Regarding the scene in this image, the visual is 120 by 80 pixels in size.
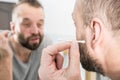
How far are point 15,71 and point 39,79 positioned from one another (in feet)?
0.32

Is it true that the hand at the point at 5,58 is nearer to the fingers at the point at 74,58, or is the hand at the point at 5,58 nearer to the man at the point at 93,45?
the man at the point at 93,45

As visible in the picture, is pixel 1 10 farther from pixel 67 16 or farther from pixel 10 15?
pixel 67 16

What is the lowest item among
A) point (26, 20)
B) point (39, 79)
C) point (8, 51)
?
point (39, 79)

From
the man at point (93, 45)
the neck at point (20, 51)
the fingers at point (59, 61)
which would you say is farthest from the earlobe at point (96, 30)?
the neck at point (20, 51)

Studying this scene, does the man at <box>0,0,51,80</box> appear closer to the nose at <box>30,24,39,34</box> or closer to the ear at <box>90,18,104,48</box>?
the nose at <box>30,24,39,34</box>

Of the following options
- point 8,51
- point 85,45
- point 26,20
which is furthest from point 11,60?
point 85,45

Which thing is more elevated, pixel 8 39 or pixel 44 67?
pixel 8 39

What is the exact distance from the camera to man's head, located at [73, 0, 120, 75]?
2.52ft

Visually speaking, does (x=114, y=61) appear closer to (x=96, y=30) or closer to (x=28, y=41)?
(x=96, y=30)

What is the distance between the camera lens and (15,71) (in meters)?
0.87

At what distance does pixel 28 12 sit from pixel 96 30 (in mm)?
268

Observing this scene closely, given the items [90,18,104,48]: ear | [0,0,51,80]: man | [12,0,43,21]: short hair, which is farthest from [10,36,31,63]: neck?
[90,18,104,48]: ear

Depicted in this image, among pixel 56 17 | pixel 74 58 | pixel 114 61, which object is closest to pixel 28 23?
pixel 56 17

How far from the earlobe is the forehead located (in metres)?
0.22
